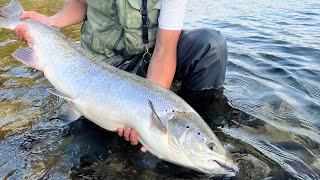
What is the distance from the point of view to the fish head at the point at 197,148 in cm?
231

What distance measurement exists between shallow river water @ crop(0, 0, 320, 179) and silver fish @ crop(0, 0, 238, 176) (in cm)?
27

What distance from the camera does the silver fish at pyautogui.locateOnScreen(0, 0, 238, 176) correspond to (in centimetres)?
236

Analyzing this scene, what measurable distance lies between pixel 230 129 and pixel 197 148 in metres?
1.14

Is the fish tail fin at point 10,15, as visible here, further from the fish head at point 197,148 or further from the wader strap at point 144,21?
the fish head at point 197,148

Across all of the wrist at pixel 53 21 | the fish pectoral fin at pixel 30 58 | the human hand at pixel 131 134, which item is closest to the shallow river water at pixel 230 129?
the human hand at pixel 131 134

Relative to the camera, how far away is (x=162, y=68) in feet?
10.3

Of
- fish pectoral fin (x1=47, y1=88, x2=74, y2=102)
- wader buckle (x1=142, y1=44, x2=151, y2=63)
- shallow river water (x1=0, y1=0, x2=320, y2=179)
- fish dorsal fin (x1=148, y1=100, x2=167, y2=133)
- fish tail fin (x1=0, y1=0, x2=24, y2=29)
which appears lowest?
shallow river water (x1=0, y1=0, x2=320, y2=179)

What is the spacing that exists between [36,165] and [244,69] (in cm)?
326

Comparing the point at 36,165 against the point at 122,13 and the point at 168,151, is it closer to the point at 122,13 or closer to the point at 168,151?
the point at 168,151

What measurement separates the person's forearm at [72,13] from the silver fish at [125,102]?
0.69m

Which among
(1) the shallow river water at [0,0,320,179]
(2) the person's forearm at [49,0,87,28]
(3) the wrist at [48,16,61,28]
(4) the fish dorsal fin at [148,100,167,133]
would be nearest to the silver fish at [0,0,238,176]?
(4) the fish dorsal fin at [148,100,167,133]

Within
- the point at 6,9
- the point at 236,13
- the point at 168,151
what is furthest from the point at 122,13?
the point at 236,13

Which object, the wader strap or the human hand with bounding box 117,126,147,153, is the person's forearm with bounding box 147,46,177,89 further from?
the human hand with bounding box 117,126,147,153

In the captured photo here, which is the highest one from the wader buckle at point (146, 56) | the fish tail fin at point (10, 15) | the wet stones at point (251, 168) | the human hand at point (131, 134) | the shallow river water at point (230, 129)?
the fish tail fin at point (10, 15)
